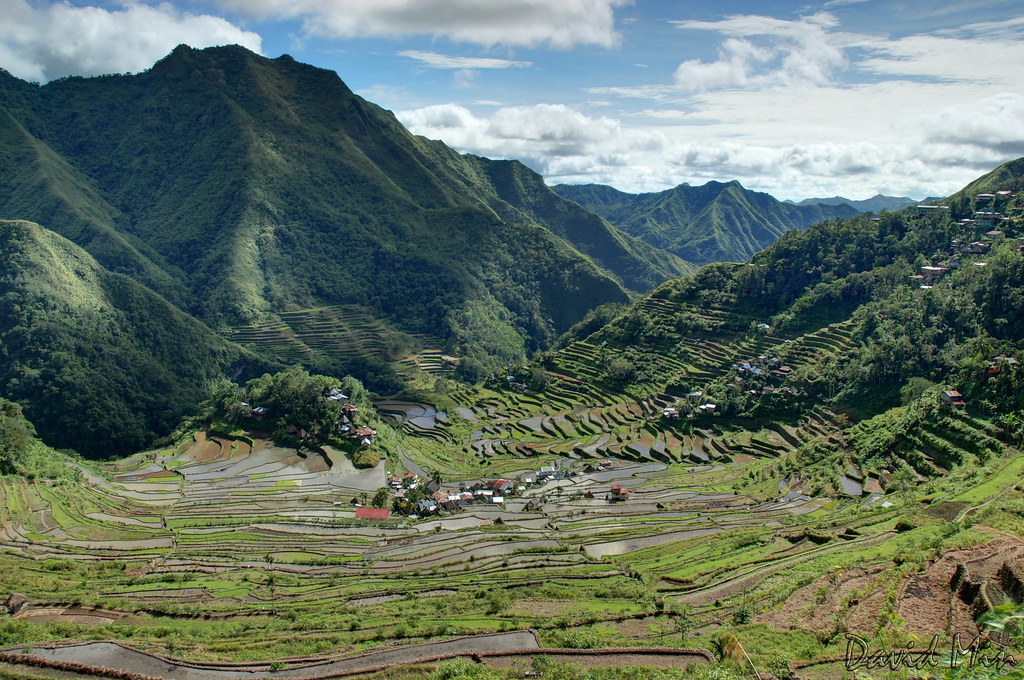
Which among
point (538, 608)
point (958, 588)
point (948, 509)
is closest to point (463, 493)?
point (538, 608)

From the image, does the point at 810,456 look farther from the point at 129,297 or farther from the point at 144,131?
the point at 144,131

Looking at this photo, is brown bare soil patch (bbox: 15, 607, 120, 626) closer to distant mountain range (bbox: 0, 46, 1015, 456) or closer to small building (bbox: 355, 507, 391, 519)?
small building (bbox: 355, 507, 391, 519)

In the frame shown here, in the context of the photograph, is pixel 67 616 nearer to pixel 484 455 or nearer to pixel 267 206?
pixel 484 455

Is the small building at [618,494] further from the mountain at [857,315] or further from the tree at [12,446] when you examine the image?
the tree at [12,446]

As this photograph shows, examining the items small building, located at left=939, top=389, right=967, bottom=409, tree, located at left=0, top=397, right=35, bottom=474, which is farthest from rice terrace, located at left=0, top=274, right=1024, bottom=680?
tree, located at left=0, top=397, right=35, bottom=474

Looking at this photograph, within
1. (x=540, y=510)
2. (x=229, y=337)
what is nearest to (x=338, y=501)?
(x=540, y=510)

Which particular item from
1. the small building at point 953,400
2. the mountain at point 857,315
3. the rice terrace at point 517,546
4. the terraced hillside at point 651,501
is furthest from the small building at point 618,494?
the small building at point 953,400
